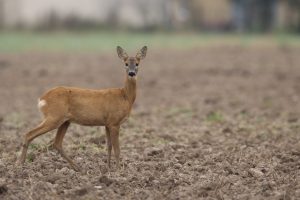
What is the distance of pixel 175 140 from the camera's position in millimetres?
13156

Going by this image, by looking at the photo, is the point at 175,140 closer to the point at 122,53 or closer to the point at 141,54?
the point at 141,54

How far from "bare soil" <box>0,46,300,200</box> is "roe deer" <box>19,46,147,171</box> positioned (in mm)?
383

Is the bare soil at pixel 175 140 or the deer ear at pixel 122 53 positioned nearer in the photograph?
the bare soil at pixel 175 140

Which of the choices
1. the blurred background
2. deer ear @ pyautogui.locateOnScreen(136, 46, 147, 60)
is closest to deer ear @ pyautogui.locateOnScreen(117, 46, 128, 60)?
deer ear @ pyautogui.locateOnScreen(136, 46, 147, 60)

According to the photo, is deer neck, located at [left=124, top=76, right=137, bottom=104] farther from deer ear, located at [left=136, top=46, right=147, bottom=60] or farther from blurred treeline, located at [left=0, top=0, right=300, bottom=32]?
blurred treeline, located at [left=0, top=0, right=300, bottom=32]

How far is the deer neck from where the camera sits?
10.7 meters

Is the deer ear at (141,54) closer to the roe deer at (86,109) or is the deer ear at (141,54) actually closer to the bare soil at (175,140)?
the roe deer at (86,109)

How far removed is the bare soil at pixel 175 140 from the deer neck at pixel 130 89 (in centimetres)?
85

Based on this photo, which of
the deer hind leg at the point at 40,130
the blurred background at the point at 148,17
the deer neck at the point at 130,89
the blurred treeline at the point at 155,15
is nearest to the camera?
the deer hind leg at the point at 40,130

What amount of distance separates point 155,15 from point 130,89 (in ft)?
178

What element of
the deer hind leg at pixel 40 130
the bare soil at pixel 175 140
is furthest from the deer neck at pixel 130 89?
the deer hind leg at pixel 40 130

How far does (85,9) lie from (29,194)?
5392 cm

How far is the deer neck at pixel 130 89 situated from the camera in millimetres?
10742

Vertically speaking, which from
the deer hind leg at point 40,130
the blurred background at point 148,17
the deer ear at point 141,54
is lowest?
the blurred background at point 148,17
